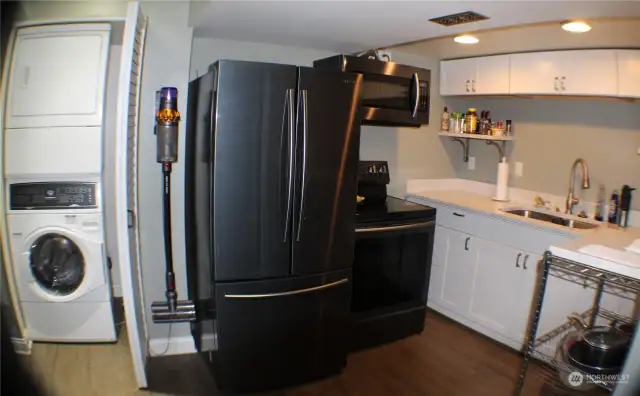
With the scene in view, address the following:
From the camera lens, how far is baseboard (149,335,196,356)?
222 cm

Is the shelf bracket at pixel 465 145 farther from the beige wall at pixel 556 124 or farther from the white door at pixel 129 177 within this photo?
the white door at pixel 129 177

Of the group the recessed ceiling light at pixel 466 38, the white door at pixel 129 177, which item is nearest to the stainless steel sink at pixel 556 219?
the recessed ceiling light at pixel 466 38

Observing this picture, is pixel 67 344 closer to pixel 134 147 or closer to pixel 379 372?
pixel 134 147

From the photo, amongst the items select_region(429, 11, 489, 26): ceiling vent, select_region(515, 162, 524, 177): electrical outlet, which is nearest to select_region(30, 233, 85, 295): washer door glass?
select_region(429, 11, 489, 26): ceiling vent

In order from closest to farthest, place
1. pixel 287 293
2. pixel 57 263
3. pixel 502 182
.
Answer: pixel 57 263
pixel 287 293
pixel 502 182

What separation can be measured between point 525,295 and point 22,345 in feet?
8.00

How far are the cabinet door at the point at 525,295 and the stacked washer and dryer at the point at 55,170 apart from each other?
2260mm

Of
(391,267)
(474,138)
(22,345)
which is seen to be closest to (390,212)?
(391,267)

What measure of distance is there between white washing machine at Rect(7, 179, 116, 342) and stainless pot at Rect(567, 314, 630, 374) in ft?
6.31

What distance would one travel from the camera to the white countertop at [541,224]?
161 cm

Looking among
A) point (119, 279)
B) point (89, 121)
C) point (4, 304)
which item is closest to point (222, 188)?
point (119, 279)

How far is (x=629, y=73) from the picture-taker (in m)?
2.15

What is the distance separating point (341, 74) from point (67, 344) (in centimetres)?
153

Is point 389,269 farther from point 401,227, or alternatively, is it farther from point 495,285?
point 495,285
